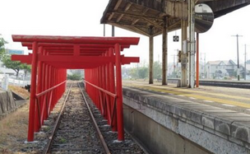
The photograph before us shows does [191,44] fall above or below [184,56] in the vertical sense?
above

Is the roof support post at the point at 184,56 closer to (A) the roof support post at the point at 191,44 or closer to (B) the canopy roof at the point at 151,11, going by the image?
(A) the roof support post at the point at 191,44

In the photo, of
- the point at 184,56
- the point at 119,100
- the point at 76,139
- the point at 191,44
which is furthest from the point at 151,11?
the point at 76,139

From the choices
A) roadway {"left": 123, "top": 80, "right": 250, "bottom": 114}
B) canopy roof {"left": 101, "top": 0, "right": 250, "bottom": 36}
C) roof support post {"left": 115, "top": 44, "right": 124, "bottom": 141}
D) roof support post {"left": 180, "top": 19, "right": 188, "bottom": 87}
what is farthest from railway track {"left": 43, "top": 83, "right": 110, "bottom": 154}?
canopy roof {"left": 101, "top": 0, "right": 250, "bottom": 36}

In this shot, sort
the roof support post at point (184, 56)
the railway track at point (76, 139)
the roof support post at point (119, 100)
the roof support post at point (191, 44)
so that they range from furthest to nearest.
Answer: the roof support post at point (184, 56) < the roof support post at point (191, 44) < the roof support post at point (119, 100) < the railway track at point (76, 139)

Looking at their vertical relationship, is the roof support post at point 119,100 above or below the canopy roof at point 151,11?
below

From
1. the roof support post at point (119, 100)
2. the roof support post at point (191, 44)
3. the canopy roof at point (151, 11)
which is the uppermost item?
the canopy roof at point (151, 11)

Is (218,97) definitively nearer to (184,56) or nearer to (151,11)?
(184,56)

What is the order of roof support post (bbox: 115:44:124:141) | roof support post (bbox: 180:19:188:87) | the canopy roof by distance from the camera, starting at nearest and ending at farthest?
roof support post (bbox: 115:44:124:141), roof support post (bbox: 180:19:188:87), the canopy roof

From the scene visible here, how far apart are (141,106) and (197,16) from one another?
7.54m

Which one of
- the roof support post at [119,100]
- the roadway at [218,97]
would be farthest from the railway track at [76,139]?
the roadway at [218,97]

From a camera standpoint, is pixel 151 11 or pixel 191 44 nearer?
pixel 191 44

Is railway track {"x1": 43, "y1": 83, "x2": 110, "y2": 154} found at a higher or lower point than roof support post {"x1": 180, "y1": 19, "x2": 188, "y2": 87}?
lower

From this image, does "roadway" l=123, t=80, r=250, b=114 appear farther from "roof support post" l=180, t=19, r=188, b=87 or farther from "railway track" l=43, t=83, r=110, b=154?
"roof support post" l=180, t=19, r=188, b=87

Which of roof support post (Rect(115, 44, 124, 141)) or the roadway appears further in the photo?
roof support post (Rect(115, 44, 124, 141))
